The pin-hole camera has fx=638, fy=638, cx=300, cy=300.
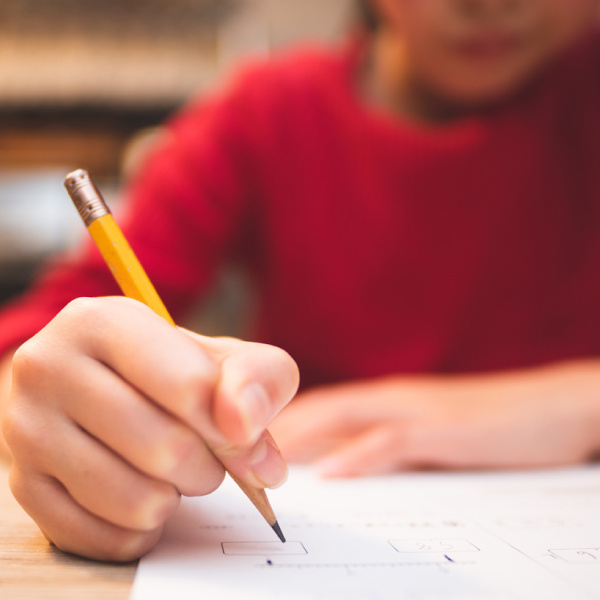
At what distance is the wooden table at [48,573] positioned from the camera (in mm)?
142

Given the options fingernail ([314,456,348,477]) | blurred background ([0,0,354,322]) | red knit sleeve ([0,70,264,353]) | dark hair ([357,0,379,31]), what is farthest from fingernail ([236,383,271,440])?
blurred background ([0,0,354,322])

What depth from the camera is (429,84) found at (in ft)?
1.66

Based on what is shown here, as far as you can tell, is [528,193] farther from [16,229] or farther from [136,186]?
[16,229]

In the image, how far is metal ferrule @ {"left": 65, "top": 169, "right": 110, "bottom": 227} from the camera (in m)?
0.17

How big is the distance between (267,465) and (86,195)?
0.09 m

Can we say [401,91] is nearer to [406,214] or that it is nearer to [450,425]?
[406,214]

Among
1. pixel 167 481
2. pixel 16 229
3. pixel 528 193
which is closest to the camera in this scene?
pixel 167 481

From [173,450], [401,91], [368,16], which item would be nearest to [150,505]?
[173,450]

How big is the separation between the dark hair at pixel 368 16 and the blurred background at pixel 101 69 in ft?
1.34

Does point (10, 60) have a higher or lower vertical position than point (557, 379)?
higher

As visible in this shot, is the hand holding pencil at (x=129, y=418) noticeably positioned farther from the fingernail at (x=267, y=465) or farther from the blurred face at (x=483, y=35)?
the blurred face at (x=483, y=35)

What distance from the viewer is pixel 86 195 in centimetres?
17

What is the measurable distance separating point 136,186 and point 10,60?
2.40 ft

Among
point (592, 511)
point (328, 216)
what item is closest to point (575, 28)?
point (328, 216)
